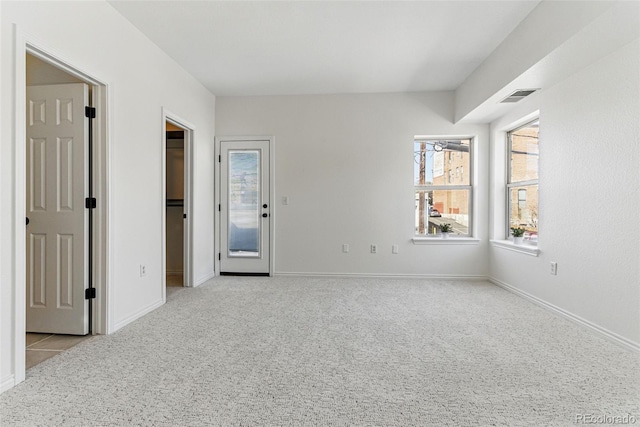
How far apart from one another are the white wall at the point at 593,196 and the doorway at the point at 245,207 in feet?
11.3

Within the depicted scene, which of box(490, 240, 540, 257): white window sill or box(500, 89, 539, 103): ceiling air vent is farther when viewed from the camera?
box(490, 240, 540, 257): white window sill

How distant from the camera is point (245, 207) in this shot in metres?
5.27

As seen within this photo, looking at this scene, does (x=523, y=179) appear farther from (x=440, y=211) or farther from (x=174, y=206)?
(x=174, y=206)

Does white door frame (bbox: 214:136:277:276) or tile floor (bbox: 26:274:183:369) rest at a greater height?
white door frame (bbox: 214:136:277:276)

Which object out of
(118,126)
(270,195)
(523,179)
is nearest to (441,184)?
(523,179)

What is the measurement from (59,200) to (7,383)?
4.55 feet

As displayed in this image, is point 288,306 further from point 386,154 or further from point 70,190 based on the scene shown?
point 386,154

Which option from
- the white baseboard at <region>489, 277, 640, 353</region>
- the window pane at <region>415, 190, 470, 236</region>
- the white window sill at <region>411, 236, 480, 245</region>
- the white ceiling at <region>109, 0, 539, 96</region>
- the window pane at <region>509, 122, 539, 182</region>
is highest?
the white ceiling at <region>109, 0, 539, 96</region>

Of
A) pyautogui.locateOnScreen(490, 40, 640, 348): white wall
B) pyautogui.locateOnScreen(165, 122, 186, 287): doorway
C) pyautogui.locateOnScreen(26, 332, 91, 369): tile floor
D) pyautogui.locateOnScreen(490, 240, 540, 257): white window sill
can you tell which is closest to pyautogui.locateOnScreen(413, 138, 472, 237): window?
pyautogui.locateOnScreen(490, 240, 540, 257): white window sill

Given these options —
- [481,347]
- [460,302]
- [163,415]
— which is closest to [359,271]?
[460,302]

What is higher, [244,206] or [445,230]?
[244,206]

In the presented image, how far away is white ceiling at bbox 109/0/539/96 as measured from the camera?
2896 mm

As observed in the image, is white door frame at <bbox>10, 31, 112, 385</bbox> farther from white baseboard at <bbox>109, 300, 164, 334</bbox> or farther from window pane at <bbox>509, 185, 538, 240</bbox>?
window pane at <bbox>509, 185, 538, 240</bbox>

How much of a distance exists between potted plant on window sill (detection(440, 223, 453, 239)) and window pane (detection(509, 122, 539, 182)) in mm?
1029
